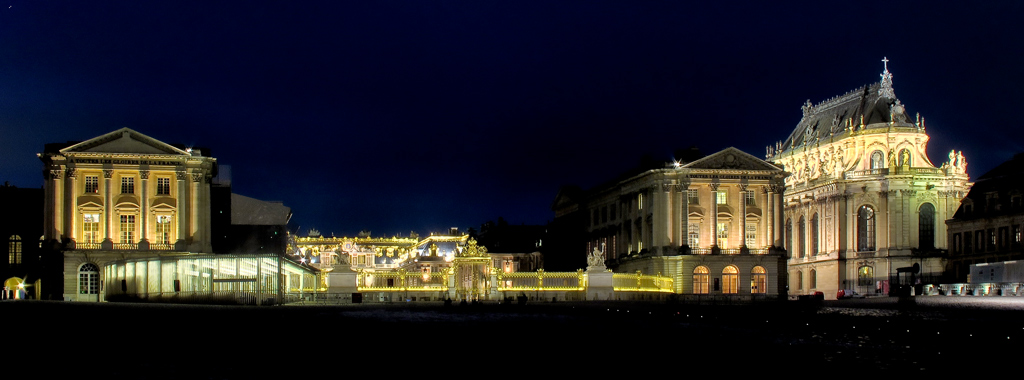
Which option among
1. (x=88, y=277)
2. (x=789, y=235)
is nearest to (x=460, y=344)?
(x=88, y=277)

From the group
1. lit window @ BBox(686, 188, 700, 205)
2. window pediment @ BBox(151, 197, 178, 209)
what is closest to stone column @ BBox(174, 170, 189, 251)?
window pediment @ BBox(151, 197, 178, 209)

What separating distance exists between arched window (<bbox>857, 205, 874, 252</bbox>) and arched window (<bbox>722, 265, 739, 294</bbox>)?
20993 millimetres

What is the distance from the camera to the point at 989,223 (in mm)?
89062

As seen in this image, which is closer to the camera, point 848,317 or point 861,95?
point 848,317

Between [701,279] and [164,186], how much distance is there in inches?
1533

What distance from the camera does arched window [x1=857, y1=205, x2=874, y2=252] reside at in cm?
10544

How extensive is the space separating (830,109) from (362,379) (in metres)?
103

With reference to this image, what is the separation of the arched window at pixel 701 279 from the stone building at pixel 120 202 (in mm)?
34797

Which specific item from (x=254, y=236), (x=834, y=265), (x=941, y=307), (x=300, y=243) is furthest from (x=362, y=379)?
(x=300, y=243)

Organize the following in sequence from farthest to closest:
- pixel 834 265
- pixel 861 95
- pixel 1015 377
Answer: pixel 861 95, pixel 834 265, pixel 1015 377

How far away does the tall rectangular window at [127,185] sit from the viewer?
8188 cm

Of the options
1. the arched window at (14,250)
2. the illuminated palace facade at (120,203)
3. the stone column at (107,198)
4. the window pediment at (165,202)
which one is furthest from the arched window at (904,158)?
the arched window at (14,250)

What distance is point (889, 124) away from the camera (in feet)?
352

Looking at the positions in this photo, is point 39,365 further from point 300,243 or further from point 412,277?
point 300,243
